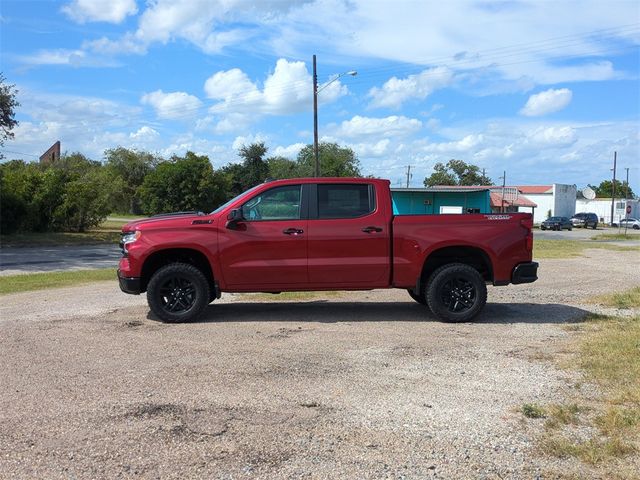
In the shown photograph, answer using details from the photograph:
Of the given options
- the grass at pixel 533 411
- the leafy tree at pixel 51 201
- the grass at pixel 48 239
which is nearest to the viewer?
the grass at pixel 533 411

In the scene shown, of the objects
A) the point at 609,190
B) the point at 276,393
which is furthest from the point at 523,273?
the point at 609,190

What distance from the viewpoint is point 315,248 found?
26.9 feet

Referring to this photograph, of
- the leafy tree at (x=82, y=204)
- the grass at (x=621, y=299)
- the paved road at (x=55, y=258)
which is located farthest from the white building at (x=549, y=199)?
the grass at (x=621, y=299)

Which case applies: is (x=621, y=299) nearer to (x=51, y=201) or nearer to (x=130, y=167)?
(x=51, y=201)

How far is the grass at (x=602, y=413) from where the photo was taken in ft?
12.9

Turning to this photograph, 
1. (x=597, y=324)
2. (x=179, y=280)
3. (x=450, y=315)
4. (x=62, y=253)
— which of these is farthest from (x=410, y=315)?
(x=62, y=253)

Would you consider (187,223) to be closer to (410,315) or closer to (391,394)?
(410,315)

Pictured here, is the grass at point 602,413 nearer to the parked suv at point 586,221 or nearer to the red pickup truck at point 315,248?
the red pickup truck at point 315,248

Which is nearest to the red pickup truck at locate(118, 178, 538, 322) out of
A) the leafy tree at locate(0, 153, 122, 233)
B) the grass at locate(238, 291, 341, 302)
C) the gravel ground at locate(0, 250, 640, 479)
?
the gravel ground at locate(0, 250, 640, 479)

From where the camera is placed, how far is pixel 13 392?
5.16 m

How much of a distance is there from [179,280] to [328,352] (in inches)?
108

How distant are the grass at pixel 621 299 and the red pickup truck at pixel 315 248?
2.48m

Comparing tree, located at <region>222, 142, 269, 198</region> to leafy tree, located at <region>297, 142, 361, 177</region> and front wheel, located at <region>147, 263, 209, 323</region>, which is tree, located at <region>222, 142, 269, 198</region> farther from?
front wheel, located at <region>147, 263, 209, 323</region>

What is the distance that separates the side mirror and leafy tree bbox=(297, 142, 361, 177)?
187 ft
